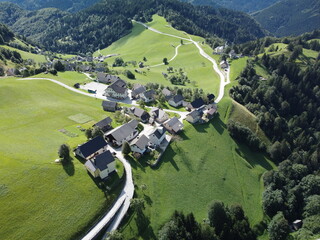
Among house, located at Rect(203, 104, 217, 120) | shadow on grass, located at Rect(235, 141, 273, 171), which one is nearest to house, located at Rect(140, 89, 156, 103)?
house, located at Rect(203, 104, 217, 120)

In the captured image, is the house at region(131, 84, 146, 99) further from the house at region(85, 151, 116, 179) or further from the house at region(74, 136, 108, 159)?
the house at region(85, 151, 116, 179)

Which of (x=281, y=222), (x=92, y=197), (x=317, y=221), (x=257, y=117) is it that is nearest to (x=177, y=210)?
(x=92, y=197)

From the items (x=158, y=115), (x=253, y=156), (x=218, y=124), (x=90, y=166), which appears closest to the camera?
(x=90, y=166)

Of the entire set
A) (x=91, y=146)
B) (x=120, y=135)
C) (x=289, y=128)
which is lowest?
(x=289, y=128)

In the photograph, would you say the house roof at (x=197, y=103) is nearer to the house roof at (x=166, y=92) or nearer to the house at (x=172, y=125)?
the house roof at (x=166, y=92)

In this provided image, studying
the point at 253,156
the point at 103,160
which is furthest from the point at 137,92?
the point at 103,160

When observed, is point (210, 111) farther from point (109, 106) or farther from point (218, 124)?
point (109, 106)

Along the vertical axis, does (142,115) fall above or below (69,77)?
above
